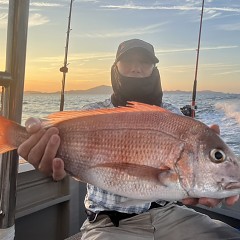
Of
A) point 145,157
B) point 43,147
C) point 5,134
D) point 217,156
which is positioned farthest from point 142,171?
point 5,134

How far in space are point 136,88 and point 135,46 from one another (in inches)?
12.5

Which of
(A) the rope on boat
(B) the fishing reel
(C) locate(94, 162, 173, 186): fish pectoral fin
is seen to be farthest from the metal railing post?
(B) the fishing reel

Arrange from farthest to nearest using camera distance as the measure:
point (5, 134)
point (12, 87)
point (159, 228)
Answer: point (159, 228)
point (12, 87)
point (5, 134)

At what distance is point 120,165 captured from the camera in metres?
1.65

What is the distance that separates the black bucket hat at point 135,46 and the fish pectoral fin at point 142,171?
→ 1.27 meters

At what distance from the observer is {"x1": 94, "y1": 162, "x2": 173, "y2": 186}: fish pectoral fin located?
1.57 meters

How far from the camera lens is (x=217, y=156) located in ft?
5.25

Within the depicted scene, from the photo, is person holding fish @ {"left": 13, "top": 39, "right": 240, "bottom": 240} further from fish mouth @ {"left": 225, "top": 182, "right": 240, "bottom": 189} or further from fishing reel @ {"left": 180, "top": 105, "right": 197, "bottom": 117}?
fishing reel @ {"left": 180, "top": 105, "right": 197, "bottom": 117}

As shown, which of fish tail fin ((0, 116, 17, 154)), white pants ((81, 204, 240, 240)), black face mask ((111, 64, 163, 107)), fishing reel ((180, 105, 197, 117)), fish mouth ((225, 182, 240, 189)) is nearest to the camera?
fish mouth ((225, 182, 240, 189))

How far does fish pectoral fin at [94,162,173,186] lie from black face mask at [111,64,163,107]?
112 cm

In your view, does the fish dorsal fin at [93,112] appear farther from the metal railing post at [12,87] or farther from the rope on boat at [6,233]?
the rope on boat at [6,233]

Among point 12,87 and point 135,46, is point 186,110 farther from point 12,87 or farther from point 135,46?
point 12,87

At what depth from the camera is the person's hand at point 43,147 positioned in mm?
1729

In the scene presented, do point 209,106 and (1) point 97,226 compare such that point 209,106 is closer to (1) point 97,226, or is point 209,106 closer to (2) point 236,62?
(2) point 236,62
